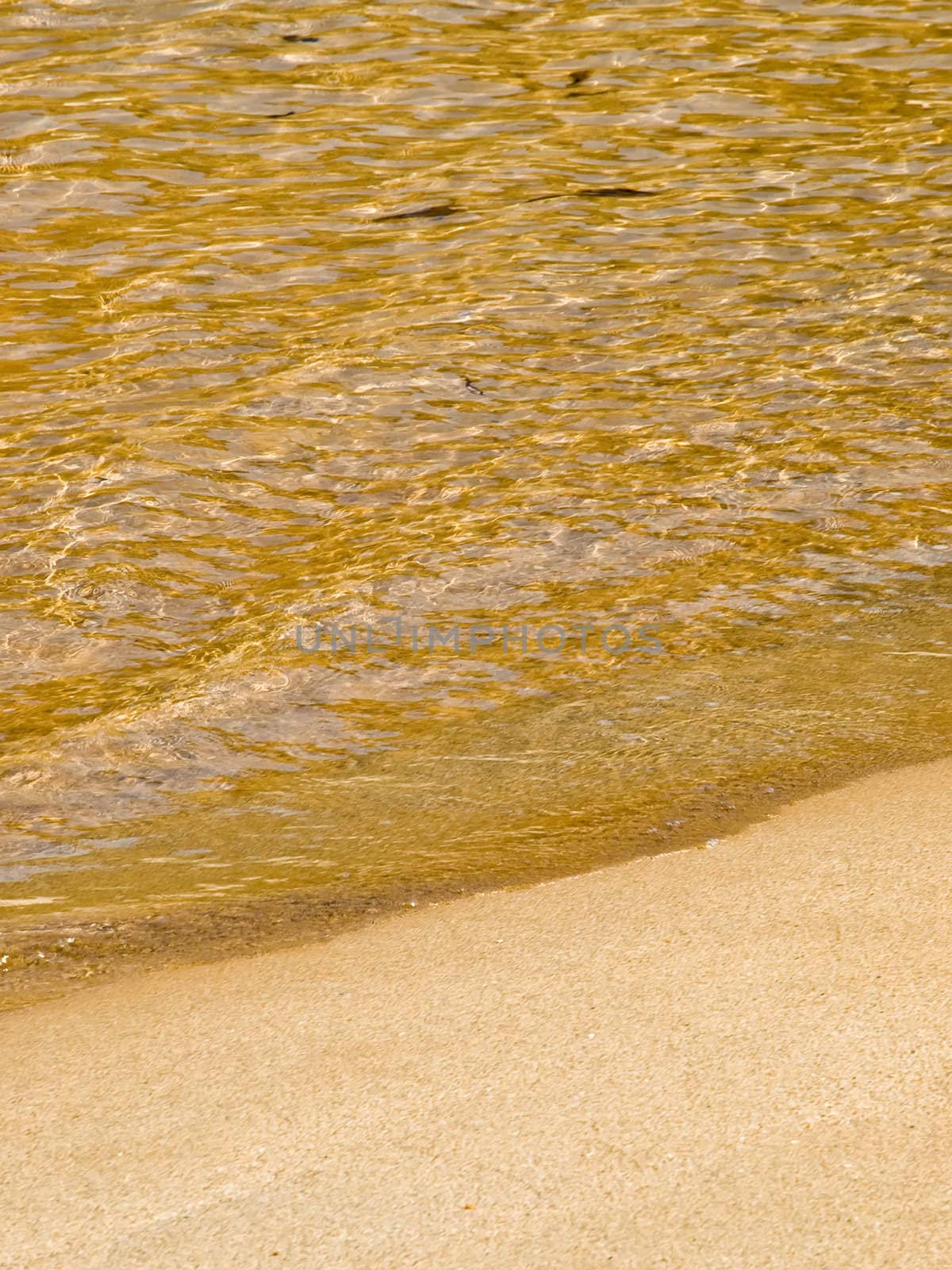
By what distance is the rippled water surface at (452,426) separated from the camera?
324 cm

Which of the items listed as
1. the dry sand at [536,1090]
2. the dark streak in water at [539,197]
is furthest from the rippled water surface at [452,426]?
the dry sand at [536,1090]

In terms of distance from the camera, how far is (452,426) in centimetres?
507

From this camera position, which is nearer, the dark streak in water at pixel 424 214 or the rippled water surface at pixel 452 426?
the rippled water surface at pixel 452 426

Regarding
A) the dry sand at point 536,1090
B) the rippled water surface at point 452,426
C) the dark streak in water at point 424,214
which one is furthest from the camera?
the dark streak in water at point 424,214

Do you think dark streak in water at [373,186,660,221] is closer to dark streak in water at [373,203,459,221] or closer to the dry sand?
dark streak in water at [373,203,459,221]

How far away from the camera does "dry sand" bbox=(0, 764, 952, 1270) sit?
188cm

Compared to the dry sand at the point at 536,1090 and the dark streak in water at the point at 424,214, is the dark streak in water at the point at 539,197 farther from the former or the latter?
the dry sand at the point at 536,1090

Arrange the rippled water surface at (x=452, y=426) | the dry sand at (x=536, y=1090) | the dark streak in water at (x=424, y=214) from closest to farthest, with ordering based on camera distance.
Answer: the dry sand at (x=536, y=1090), the rippled water surface at (x=452, y=426), the dark streak in water at (x=424, y=214)

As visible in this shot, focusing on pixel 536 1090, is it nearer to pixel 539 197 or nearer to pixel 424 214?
pixel 424 214

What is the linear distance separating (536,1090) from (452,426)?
10.6 ft

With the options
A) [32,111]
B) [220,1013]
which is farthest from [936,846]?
[32,111]

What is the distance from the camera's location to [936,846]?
2688 millimetres

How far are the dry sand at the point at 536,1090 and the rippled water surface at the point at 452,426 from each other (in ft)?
1.14

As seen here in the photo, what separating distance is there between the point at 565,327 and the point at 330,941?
355 cm
